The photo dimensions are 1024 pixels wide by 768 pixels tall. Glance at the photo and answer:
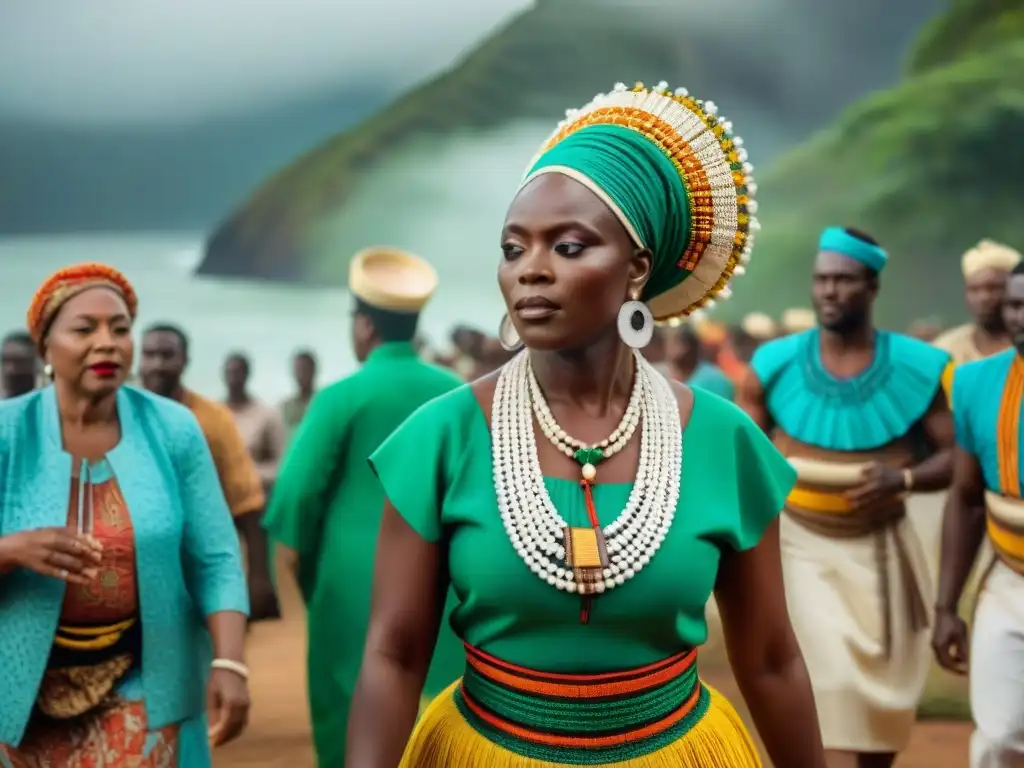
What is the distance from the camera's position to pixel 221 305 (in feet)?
55.4

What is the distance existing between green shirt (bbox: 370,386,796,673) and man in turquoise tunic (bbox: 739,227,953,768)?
2.63m

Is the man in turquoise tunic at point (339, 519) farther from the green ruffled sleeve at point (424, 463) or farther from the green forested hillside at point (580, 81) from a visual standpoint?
the green forested hillside at point (580, 81)

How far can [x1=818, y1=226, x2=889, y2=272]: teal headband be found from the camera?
490 cm

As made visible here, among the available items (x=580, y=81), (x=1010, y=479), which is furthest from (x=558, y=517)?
(x=580, y=81)

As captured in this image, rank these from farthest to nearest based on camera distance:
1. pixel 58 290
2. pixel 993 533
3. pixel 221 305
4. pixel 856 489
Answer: pixel 221 305, pixel 856 489, pixel 993 533, pixel 58 290

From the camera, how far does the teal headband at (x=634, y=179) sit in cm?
218

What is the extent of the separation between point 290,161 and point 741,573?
54.1ft

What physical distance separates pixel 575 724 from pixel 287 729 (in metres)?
4.88

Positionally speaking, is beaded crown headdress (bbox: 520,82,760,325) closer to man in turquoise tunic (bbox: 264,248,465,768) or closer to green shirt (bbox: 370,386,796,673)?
green shirt (bbox: 370,386,796,673)

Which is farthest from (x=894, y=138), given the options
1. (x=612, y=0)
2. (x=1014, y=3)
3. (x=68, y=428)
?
(x=68, y=428)

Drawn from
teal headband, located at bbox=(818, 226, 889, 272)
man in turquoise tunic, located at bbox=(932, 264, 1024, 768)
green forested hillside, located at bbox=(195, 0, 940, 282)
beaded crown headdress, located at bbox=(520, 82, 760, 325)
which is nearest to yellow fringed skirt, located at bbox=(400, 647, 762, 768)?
beaded crown headdress, located at bbox=(520, 82, 760, 325)

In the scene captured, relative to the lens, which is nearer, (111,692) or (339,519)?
(111,692)

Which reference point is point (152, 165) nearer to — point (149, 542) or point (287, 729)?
point (287, 729)

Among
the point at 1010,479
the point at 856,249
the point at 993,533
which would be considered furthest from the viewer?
the point at 856,249
